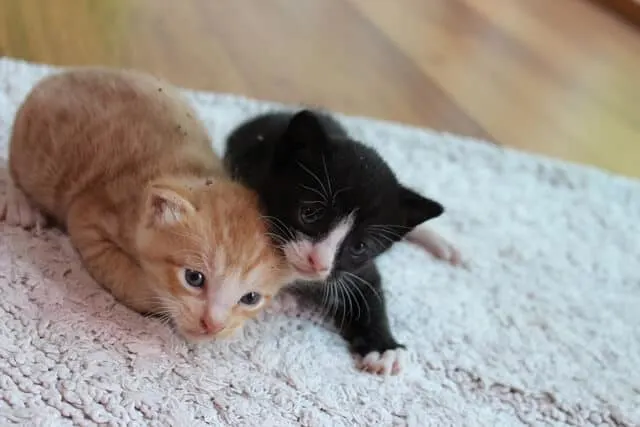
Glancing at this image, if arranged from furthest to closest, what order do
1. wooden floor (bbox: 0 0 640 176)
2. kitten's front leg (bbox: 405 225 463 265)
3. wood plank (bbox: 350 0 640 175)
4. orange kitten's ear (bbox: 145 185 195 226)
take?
wood plank (bbox: 350 0 640 175) < wooden floor (bbox: 0 0 640 176) < kitten's front leg (bbox: 405 225 463 265) < orange kitten's ear (bbox: 145 185 195 226)

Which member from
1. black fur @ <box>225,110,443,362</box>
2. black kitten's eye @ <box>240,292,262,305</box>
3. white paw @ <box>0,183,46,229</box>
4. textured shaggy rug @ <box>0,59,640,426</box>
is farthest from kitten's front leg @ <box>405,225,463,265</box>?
white paw @ <box>0,183,46,229</box>

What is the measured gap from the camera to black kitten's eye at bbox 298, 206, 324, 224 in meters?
1.08

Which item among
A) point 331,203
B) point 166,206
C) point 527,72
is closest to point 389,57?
point 527,72

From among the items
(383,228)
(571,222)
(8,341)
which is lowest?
(8,341)

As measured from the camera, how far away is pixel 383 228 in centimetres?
113

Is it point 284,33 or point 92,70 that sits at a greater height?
point 92,70

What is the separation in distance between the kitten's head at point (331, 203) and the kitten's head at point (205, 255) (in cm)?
4

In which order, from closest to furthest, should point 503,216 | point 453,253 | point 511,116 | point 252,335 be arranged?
point 252,335, point 453,253, point 503,216, point 511,116

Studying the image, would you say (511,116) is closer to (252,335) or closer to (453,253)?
(453,253)

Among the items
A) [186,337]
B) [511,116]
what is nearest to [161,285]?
[186,337]

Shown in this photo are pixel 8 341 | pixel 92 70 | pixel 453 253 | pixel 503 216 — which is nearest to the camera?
pixel 8 341

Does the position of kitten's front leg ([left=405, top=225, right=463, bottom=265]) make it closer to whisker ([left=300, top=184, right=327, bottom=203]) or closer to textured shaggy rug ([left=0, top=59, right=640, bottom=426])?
textured shaggy rug ([left=0, top=59, right=640, bottom=426])

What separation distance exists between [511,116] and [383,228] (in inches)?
42.7

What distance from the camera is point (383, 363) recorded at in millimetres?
1187
